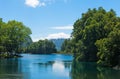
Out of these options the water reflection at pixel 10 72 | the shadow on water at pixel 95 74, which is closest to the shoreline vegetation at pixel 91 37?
the shadow on water at pixel 95 74

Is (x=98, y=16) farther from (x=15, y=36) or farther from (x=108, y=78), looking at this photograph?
(x=108, y=78)

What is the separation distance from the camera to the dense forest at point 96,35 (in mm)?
63338

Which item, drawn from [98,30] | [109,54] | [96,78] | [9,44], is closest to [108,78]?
[96,78]

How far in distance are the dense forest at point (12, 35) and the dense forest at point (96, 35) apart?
22.9m

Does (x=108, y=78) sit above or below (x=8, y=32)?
below

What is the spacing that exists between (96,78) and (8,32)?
251ft

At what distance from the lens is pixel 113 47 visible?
62250 mm

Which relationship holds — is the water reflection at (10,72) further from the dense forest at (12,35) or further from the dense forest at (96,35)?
the dense forest at (12,35)

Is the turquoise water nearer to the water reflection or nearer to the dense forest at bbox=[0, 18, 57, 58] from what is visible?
the water reflection

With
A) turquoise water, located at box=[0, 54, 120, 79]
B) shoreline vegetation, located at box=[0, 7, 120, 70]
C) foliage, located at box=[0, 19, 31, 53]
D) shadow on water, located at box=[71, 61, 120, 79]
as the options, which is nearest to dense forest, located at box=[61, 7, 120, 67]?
shoreline vegetation, located at box=[0, 7, 120, 70]

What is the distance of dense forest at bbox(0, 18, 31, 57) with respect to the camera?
A: 110m

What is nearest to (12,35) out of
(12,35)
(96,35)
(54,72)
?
(12,35)

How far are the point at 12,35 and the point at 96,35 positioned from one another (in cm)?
4004

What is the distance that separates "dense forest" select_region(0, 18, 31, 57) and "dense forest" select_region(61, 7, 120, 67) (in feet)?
75.1
